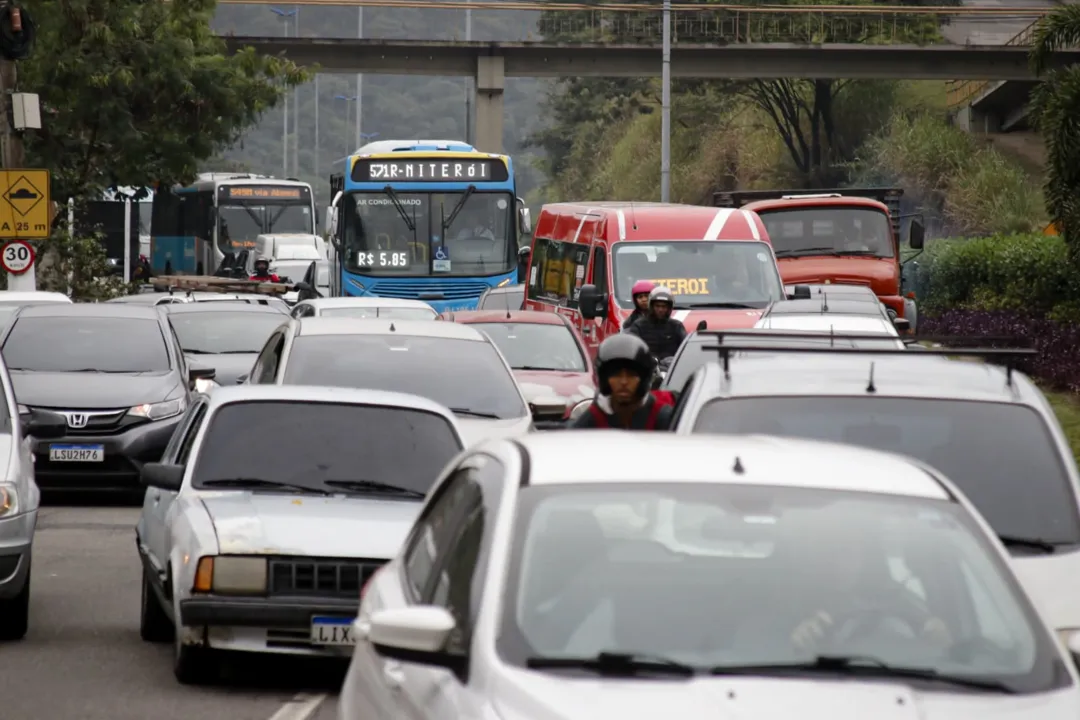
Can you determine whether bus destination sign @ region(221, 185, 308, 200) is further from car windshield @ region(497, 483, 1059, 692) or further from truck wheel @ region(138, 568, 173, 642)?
car windshield @ region(497, 483, 1059, 692)

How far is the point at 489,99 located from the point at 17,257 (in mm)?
34703

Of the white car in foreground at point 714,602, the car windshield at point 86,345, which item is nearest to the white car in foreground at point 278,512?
the white car in foreground at point 714,602

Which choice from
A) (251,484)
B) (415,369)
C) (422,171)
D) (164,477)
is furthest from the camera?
(422,171)

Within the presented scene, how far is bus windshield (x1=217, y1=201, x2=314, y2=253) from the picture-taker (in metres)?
52.6

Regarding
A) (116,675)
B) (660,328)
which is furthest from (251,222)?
(116,675)

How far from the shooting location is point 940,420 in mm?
7199

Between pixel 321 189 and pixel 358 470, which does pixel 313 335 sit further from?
pixel 321 189

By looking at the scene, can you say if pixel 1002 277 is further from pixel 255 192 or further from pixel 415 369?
pixel 415 369

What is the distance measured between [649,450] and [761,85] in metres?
66.3

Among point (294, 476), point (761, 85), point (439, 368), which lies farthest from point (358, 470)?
point (761, 85)

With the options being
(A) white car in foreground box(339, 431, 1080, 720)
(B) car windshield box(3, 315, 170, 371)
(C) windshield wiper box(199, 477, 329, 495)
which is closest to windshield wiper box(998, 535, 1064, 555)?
(A) white car in foreground box(339, 431, 1080, 720)

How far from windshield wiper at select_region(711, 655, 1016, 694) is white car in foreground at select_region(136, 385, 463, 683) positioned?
441cm

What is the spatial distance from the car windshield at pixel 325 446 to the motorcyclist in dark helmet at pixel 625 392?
0.91 meters

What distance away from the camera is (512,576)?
177 inches
